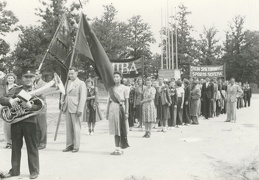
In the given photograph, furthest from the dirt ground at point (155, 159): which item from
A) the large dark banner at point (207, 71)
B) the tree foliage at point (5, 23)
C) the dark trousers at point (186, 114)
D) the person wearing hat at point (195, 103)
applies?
the tree foliage at point (5, 23)

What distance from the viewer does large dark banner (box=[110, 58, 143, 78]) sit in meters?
12.0

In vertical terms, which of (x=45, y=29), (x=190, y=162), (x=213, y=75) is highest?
(x=45, y=29)

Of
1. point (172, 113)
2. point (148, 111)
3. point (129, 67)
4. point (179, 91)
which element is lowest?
point (172, 113)

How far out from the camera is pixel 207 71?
84.2ft

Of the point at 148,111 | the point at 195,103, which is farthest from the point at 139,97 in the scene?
the point at 195,103

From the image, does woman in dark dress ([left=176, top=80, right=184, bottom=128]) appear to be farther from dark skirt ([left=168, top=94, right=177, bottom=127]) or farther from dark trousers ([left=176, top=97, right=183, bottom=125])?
dark skirt ([left=168, top=94, right=177, bottom=127])

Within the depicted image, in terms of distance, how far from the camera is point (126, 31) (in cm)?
6894

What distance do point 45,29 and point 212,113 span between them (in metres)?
31.6

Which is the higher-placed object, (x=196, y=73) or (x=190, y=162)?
(x=196, y=73)

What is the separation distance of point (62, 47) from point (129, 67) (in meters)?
2.54

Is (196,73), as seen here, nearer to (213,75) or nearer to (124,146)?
(213,75)

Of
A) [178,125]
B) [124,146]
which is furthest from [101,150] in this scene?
[178,125]

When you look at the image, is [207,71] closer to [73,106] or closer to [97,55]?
[97,55]

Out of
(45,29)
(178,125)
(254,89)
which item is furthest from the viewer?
(254,89)
